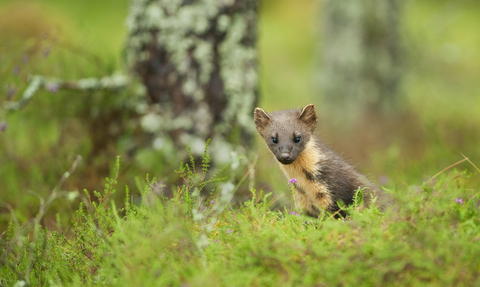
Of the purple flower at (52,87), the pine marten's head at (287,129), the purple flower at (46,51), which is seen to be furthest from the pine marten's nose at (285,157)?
the purple flower at (46,51)

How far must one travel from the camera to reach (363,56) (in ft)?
35.4

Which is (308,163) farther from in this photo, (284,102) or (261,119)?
(284,102)

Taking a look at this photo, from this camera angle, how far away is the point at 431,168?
648 centimetres

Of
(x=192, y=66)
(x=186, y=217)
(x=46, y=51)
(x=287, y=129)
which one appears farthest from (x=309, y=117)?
(x=46, y=51)

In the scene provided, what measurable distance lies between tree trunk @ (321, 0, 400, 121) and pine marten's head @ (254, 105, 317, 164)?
6692 mm

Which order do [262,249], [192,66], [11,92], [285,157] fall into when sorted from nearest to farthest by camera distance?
[262,249]
[285,157]
[11,92]
[192,66]

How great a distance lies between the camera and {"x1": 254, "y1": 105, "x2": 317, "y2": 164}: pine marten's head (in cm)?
429

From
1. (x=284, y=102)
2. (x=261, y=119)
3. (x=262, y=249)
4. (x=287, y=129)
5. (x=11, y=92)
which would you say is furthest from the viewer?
(x=284, y=102)

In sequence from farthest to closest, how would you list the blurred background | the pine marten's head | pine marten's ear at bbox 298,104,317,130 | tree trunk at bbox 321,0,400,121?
tree trunk at bbox 321,0,400,121
the blurred background
pine marten's ear at bbox 298,104,317,130
the pine marten's head

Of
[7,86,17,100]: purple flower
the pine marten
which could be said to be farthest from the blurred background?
the pine marten

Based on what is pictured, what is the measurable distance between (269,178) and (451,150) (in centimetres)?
287

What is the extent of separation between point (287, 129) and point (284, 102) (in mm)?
10486

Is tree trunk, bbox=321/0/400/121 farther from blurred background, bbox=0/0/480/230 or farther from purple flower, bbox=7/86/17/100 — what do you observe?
purple flower, bbox=7/86/17/100

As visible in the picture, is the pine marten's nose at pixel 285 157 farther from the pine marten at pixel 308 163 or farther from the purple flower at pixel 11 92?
the purple flower at pixel 11 92
